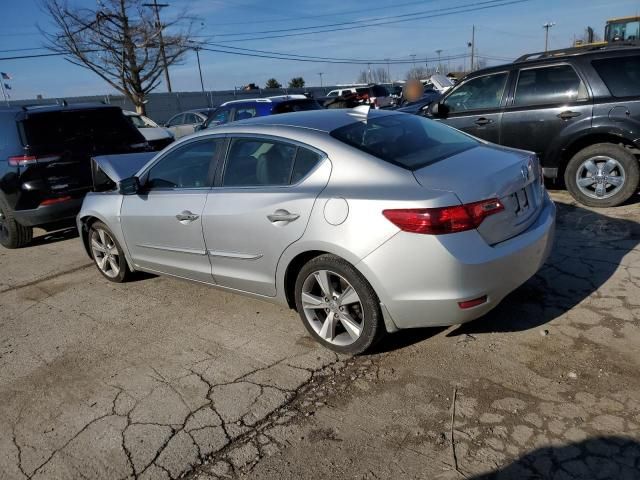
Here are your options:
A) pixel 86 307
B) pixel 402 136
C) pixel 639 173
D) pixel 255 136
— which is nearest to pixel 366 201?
pixel 402 136

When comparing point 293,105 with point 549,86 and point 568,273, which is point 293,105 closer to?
point 549,86

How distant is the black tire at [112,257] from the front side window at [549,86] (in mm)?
5038

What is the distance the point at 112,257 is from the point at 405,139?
3197 mm

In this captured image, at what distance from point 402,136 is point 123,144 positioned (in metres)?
4.94

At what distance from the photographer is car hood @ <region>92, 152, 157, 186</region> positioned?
207 inches

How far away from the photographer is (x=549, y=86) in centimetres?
618

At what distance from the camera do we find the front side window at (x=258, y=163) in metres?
3.46

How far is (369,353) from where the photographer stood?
11.0 feet

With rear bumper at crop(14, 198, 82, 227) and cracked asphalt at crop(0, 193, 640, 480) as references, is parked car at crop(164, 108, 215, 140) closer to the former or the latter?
rear bumper at crop(14, 198, 82, 227)

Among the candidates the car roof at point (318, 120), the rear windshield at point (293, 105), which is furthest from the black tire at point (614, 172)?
the rear windshield at point (293, 105)

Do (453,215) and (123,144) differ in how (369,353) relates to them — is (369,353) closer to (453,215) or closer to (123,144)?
(453,215)

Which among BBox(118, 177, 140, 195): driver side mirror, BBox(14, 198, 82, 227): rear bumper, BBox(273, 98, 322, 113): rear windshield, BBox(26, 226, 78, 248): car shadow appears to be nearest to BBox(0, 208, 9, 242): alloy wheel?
BBox(26, 226, 78, 248): car shadow

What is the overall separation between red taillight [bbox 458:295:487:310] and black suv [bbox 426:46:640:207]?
152 inches

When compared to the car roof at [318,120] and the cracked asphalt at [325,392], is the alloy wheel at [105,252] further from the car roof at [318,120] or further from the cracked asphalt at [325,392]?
the car roof at [318,120]
